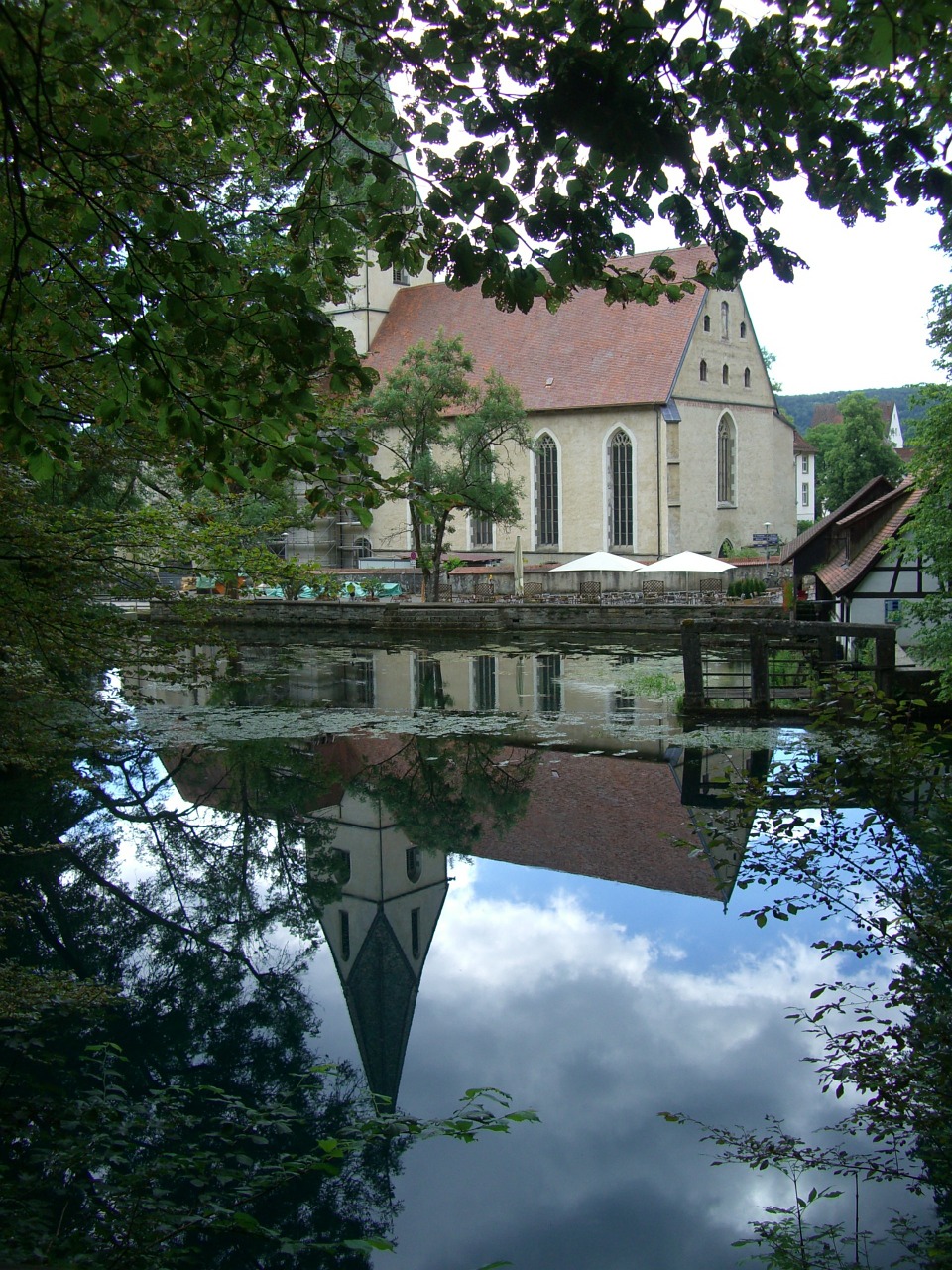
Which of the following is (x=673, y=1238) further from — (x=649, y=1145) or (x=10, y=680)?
(x=10, y=680)

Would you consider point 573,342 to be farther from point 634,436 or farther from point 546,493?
point 546,493

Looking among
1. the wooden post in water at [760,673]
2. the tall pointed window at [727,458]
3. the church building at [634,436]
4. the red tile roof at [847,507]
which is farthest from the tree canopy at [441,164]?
the tall pointed window at [727,458]

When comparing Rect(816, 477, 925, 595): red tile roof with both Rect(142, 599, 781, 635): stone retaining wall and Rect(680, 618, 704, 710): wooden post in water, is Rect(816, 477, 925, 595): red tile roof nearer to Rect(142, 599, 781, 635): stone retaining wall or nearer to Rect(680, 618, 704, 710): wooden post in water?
Rect(142, 599, 781, 635): stone retaining wall

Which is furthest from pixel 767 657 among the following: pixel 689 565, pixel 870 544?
pixel 689 565

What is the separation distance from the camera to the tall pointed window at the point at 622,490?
145 feet

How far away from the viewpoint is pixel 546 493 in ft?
151

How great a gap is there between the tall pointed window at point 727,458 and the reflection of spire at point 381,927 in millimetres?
36304

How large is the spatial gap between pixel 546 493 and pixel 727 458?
7388 mm

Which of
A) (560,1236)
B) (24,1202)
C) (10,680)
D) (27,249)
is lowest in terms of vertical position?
(560,1236)

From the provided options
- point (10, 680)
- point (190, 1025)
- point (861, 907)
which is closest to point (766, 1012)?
point (861, 907)

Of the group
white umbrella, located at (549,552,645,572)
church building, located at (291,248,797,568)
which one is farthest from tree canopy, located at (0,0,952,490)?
church building, located at (291,248,797,568)

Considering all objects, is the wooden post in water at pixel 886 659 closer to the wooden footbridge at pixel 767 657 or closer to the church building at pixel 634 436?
the wooden footbridge at pixel 767 657

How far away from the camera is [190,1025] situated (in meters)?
6.85

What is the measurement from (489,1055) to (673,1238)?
1985mm
